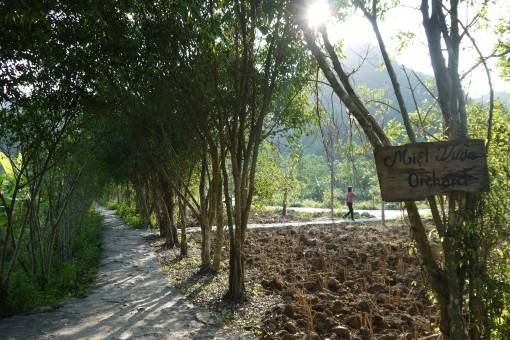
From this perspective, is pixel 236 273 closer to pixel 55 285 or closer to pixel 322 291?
pixel 322 291

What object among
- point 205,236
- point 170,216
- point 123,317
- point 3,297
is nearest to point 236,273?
point 123,317

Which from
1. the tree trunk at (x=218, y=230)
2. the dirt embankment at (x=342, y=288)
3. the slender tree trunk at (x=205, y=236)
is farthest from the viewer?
the slender tree trunk at (x=205, y=236)

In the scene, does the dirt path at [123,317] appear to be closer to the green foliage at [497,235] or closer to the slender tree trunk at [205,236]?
the slender tree trunk at [205,236]

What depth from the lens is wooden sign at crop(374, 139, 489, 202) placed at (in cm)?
309

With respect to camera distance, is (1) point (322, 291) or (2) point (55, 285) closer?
(1) point (322, 291)

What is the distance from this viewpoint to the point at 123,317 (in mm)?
6422

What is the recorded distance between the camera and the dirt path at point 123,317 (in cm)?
569

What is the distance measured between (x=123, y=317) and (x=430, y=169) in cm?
505

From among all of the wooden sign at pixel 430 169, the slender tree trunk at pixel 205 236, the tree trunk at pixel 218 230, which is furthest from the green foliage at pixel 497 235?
the slender tree trunk at pixel 205 236

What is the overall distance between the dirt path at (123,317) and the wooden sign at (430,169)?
134 inches

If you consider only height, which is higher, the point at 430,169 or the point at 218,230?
the point at 430,169

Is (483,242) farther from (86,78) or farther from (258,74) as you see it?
(86,78)

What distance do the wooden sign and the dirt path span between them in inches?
134

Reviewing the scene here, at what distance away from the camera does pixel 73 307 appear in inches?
278
